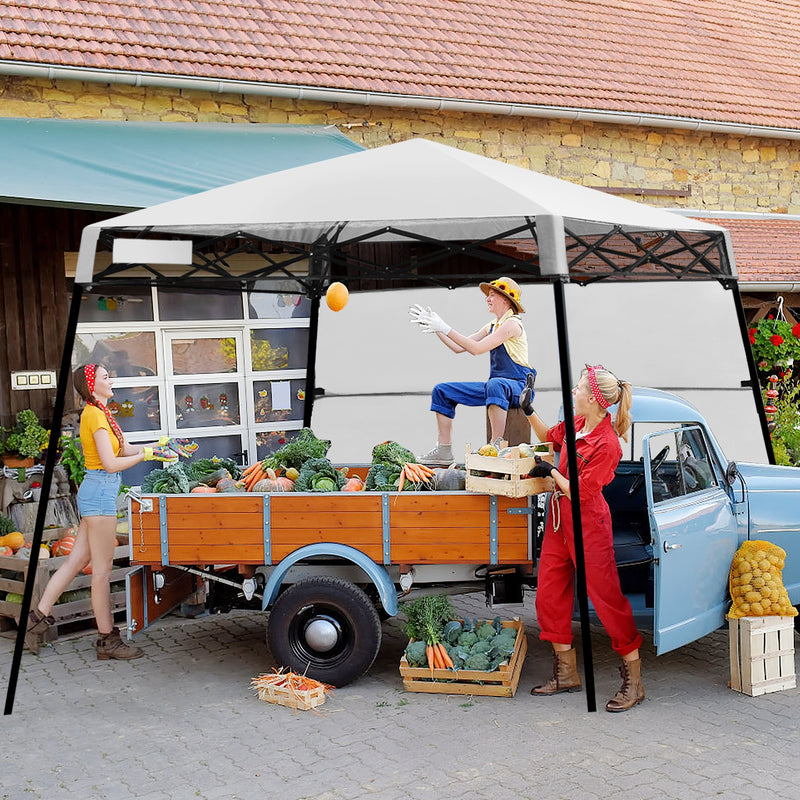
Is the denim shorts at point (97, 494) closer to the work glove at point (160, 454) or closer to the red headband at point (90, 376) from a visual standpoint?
the work glove at point (160, 454)

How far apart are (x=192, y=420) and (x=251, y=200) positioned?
189 inches

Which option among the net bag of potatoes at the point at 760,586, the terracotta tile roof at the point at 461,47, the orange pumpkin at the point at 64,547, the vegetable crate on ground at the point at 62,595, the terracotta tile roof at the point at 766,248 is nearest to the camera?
the net bag of potatoes at the point at 760,586

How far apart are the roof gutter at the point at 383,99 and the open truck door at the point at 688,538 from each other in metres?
5.98

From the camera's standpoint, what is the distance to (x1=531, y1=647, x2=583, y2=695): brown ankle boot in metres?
5.66

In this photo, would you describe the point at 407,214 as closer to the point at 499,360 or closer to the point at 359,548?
the point at 499,360

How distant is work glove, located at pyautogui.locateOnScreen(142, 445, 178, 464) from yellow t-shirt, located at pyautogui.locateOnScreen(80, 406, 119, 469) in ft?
0.90

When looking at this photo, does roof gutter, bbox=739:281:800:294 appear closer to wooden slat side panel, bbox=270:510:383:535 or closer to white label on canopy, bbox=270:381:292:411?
white label on canopy, bbox=270:381:292:411

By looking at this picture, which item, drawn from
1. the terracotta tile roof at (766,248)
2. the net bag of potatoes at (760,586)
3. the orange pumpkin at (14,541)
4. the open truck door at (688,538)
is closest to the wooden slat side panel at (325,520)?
the open truck door at (688,538)

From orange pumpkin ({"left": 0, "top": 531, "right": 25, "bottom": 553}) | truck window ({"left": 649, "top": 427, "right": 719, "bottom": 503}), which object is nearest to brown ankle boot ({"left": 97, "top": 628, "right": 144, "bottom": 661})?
orange pumpkin ({"left": 0, "top": 531, "right": 25, "bottom": 553})

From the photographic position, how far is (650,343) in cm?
959

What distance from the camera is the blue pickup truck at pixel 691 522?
537 centimetres

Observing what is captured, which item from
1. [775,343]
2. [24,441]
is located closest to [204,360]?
[24,441]

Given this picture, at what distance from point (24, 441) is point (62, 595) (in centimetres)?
215

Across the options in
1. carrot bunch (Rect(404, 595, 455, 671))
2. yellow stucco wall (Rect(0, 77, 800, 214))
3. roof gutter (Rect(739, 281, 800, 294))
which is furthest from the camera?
roof gutter (Rect(739, 281, 800, 294))
